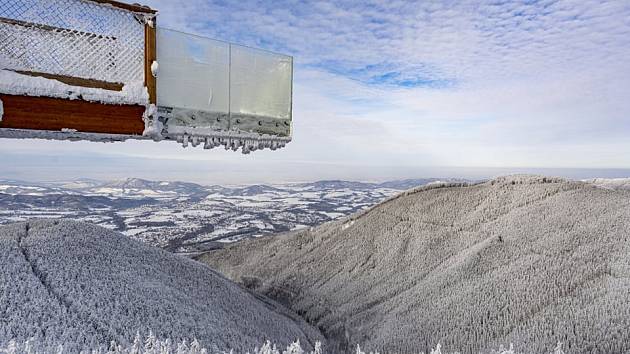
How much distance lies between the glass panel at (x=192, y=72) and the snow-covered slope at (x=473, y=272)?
3902 millimetres

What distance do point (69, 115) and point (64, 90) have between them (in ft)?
0.91

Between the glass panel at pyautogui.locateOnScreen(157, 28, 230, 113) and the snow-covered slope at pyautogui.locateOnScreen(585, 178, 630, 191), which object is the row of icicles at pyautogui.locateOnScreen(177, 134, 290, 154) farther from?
the snow-covered slope at pyautogui.locateOnScreen(585, 178, 630, 191)

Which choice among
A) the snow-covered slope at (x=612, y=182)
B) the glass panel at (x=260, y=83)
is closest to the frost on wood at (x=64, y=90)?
the glass panel at (x=260, y=83)

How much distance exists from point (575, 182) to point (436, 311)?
3.96 metres

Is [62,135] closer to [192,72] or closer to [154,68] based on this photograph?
[154,68]

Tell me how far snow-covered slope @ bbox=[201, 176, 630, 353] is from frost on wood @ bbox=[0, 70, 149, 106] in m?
4.48

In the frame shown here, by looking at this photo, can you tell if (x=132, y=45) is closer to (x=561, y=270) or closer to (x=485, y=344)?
(x=485, y=344)

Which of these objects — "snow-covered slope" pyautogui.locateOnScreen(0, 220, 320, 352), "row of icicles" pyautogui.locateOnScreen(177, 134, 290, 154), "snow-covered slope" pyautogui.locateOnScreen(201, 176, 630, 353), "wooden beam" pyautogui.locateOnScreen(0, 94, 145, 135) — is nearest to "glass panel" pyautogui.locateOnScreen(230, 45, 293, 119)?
"row of icicles" pyautogui.locateOnScreen(177, 134, 290, 154)

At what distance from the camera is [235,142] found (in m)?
5.56

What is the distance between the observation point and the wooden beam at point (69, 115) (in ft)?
14.3

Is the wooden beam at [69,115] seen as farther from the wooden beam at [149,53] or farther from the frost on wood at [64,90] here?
the wooden beam at [149,53]

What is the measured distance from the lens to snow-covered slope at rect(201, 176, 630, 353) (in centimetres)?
490

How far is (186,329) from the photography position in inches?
181

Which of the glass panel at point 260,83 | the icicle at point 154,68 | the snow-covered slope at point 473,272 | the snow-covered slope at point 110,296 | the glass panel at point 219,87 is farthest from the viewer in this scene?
the glass panel at point 260,83
